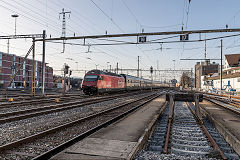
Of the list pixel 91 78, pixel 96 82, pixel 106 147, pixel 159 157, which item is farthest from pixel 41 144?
pixel 91 78

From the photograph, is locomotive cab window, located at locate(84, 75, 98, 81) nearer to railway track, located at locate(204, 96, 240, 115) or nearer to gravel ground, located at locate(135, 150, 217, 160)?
railway track, located at locate(204, 96, 240, 115)

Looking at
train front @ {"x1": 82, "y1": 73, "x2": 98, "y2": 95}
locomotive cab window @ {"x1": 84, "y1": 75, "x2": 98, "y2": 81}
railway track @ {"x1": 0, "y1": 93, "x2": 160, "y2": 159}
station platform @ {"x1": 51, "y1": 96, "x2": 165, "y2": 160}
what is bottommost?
railway track @ {"x1": 0, "y1": 93, "x2": 160, "y2": 159}

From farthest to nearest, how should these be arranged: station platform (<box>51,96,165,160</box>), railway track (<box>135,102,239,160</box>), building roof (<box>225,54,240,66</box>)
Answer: building roof (<box>225,54,240,66</box>)
railway track (<box>135,102,239,160</box>)
station platform (<box>51,96,165,160</box>)

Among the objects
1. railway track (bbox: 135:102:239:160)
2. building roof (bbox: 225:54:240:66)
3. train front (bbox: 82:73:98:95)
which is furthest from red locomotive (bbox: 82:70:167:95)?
building roof (bbox: 225:54:240:66)

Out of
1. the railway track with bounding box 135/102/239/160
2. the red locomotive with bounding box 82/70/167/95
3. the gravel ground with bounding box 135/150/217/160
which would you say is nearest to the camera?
the gravel ground with bounding box 135/150/217/160

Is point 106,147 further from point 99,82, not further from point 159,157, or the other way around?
point 99,82

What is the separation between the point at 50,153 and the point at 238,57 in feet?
211

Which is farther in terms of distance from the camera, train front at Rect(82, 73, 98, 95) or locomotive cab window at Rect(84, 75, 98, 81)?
locomotive cab window at Rect(84, 75, 98, 81)

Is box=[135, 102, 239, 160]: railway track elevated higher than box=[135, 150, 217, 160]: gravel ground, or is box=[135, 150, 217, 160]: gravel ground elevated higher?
box=[135, 150, 217, 160]: gravel ground

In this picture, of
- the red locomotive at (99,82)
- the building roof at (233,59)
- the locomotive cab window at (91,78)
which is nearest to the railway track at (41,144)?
the red locomotive at (99,82)

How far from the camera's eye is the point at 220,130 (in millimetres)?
7527

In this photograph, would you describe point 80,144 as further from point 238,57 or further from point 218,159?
point 238,57

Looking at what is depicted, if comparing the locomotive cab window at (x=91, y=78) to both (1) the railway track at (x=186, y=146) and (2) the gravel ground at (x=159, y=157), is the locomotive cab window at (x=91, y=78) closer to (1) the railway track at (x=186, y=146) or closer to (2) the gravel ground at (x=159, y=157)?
(1) the railway track at (x=186, y=146)

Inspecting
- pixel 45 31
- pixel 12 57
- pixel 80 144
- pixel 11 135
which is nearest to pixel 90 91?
pixel 45 31
